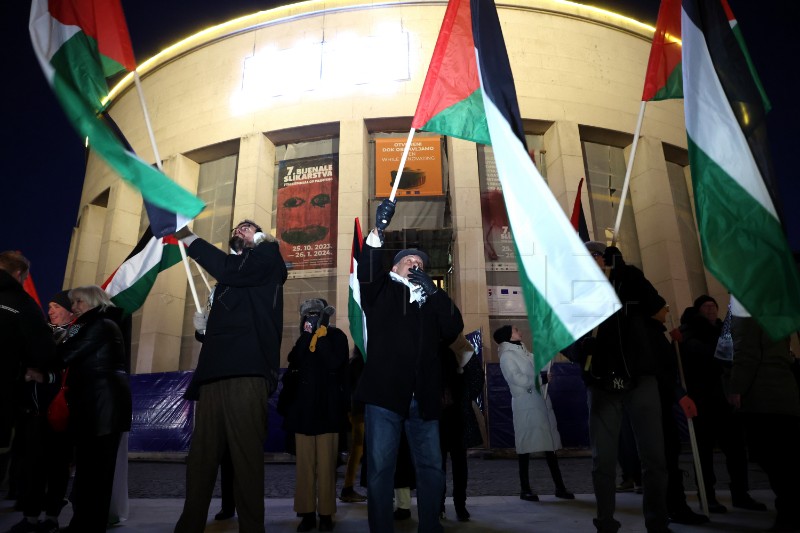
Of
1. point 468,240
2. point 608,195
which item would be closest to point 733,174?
point 468,240

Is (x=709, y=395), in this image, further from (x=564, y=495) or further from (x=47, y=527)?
(x=47, y=527)

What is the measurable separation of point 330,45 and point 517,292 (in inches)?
397

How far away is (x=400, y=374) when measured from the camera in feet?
10.2

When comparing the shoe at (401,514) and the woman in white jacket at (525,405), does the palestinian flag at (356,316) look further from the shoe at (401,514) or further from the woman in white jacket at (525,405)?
the shoe at (401,514)

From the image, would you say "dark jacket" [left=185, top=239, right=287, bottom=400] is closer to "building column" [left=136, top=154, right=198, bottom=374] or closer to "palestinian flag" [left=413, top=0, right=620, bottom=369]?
"palestinian flag" [left=413, top=0, right=620, bottom=369]

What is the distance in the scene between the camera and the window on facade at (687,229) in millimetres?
16078

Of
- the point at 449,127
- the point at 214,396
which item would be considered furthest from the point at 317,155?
the point at 214,396

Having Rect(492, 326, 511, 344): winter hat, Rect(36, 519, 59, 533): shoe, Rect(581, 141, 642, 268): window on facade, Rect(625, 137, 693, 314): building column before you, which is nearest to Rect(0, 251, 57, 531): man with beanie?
Rect(36, 519, 59, 533): shoe

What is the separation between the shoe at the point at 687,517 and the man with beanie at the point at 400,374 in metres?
2.01

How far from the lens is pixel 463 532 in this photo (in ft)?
12.1

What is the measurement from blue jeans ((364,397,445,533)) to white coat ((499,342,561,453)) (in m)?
2.67

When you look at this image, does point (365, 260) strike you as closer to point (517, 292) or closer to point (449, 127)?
point (449, 127)

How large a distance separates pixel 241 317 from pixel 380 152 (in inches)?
512

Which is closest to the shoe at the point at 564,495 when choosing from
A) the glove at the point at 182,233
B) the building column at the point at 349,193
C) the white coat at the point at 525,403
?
the white coat at the point at 525,403
